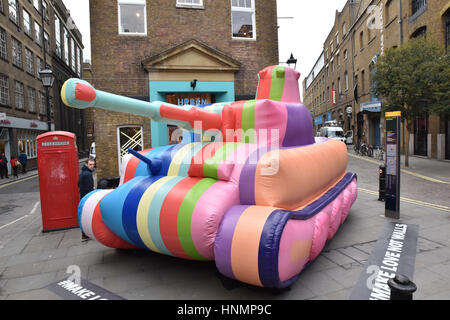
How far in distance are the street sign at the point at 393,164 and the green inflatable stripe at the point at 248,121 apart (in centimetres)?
354

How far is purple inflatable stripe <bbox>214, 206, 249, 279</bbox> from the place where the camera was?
2988mm

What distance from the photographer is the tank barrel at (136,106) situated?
2660mm

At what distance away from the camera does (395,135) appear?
605 centimetres

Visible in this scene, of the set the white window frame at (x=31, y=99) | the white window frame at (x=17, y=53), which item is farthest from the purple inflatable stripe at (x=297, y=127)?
the white window frame at (x=31, y=99)

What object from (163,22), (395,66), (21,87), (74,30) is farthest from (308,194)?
(74,30)

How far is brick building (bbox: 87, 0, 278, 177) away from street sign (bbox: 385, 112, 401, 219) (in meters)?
6.80

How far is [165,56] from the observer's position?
1099 centimetres

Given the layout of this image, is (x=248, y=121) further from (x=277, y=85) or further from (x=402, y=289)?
(x=402, y=289)

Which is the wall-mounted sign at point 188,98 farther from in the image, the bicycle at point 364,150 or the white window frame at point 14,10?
the white window frame at point 14,10

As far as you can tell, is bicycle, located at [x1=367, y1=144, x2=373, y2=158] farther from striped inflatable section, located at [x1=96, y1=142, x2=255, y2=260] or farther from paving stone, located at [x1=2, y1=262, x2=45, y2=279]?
paving stone, located at [x1=2, y1=262, x2=45, y2=279]

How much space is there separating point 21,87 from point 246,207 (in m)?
24.6

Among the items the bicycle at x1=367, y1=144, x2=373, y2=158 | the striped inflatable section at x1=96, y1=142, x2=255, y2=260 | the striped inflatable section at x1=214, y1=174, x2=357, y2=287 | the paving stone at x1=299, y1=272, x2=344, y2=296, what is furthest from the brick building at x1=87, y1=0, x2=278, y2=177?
the bicycle at x1=367, y1=144, x2=373, y2=158

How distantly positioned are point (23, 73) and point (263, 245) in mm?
25612
